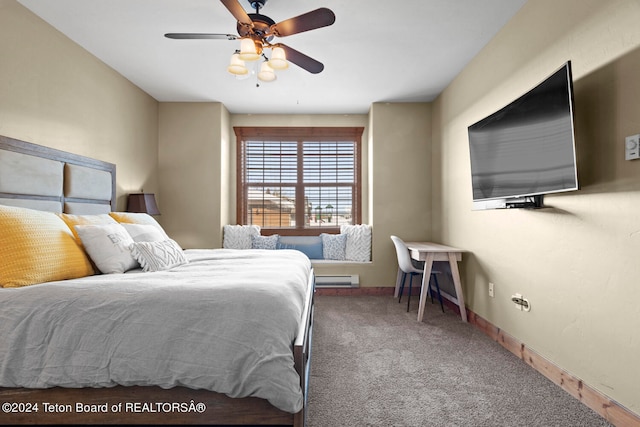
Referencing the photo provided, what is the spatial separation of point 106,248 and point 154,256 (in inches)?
10.9

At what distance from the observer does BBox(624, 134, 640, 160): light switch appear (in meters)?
1.64

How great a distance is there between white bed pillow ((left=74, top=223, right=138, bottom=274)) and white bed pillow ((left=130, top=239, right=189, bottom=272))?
53mm

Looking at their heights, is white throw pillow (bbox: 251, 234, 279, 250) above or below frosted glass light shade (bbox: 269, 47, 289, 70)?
below

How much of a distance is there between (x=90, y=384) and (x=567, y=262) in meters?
2.57

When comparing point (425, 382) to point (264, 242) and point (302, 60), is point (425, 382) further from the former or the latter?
point (264, 242)

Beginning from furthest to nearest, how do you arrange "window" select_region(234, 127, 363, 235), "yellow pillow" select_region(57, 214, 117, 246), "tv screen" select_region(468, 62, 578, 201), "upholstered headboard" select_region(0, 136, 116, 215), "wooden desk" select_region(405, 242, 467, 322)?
"window" select_region(234, 127, 363, 235)
"wooden desk" select_region(405, 242, 467, 322)
"upholstered headboard" select_region(0, 136, 116, 215)
"yellow pillow" select_region(57, 214, 117, 246)
"tv screen" select_region(468, 62, 578, 201)

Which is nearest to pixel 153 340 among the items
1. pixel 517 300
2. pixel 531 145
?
pixel 531 145

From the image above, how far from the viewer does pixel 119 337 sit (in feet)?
4.75

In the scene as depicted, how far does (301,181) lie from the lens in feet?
17.4

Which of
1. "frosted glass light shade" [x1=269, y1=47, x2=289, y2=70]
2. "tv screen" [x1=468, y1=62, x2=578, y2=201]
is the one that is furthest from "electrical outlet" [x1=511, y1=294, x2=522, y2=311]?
"frosted glass light shade" [x1=269, y1=47, x2=289, y2=70]

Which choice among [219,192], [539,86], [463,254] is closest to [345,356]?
[463,254]

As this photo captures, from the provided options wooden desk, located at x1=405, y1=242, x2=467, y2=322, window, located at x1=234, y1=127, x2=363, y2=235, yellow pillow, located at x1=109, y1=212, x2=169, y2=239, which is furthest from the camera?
window, located at x1=234, y1=127, x2=363, y2=235

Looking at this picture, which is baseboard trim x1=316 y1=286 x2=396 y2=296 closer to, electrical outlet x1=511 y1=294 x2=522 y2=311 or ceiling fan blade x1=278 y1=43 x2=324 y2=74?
electrical outlet x1=511 y1=294 x2=522 y2=311

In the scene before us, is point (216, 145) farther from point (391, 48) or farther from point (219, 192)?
point (391, 48)
